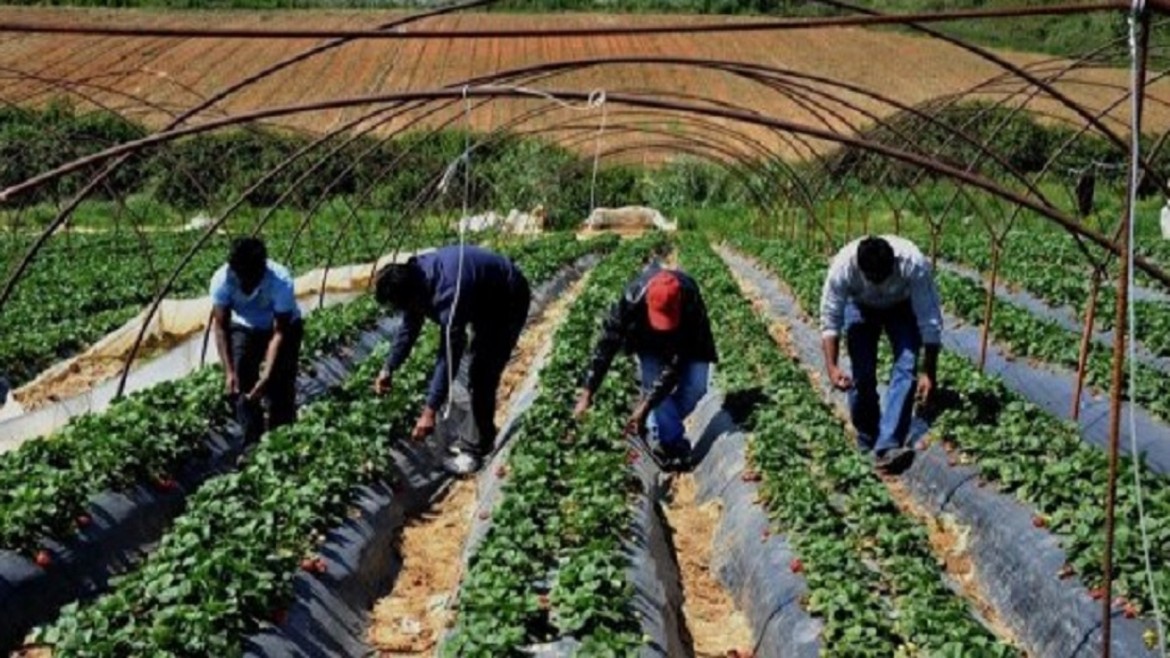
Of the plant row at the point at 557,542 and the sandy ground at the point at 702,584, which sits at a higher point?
the plant row at the point at 557,542

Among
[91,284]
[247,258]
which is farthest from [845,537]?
[91,284]

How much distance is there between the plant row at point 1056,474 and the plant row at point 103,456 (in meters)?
5.76

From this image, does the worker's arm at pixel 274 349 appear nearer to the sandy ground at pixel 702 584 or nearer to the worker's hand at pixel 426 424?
the worker's hand at pixel 426 424

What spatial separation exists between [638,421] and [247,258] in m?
3.24

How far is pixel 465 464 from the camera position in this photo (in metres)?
11.1

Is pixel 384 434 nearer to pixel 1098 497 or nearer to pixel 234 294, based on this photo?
pixel 234 294

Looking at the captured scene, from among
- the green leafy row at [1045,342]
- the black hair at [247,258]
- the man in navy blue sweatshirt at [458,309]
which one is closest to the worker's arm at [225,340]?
the black hair at [247,258]

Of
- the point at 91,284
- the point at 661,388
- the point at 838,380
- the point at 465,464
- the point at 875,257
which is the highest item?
the point at 875,257

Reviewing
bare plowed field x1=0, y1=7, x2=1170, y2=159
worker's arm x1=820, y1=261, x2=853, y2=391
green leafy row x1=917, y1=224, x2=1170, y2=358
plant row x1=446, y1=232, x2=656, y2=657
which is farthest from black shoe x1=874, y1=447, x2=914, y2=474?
bare plowed field x1=0, y1=7, x2=1170, y2=159

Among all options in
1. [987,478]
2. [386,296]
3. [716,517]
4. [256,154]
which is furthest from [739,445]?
[256,154]

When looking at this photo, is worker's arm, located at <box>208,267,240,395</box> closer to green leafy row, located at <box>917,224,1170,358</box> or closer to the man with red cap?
the man with red cap

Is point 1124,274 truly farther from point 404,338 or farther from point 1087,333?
point 404,338

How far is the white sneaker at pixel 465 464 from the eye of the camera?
436 inches

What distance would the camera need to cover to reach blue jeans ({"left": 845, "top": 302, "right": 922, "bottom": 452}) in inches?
397
